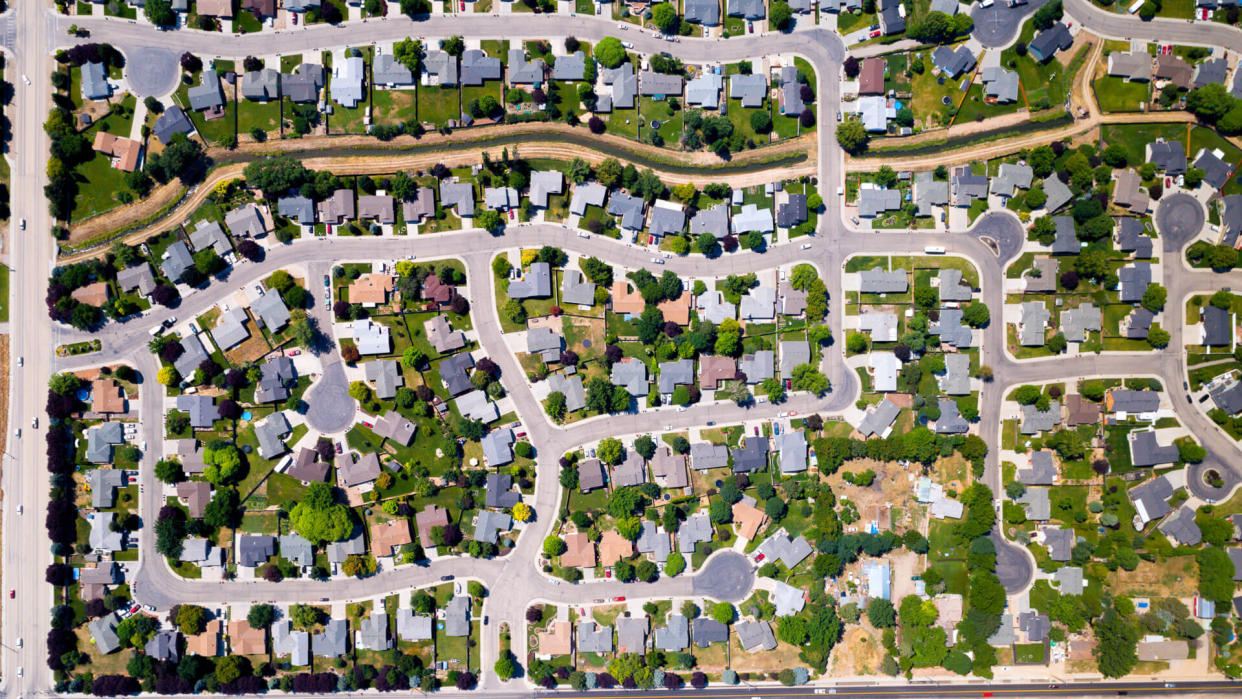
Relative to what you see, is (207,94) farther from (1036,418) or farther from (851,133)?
(1036,418)

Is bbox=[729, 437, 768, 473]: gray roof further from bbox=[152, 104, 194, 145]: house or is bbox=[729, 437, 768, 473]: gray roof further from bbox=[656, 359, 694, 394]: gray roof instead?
bbox=[152, 104, 194, 145]: house

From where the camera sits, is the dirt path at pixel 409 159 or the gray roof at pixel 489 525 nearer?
the dirt path at pixel 409 159

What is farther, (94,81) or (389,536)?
(389,536)

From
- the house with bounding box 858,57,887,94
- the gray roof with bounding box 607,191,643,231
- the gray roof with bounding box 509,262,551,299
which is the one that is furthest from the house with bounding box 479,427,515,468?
the house with bounding box 858,57,887,94

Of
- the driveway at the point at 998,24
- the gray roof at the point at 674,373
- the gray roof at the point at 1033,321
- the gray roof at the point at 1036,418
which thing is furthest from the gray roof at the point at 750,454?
the driveway at the point at 998,24

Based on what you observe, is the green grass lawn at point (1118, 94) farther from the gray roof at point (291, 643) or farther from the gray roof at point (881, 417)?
the gray roof at point (291, 643)

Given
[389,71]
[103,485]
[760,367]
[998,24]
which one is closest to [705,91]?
[760,367]
